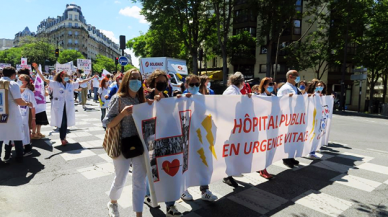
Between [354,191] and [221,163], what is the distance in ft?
7.74

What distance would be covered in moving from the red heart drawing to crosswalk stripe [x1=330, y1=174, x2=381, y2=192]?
10.7 ft

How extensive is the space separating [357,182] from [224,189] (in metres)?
2.50

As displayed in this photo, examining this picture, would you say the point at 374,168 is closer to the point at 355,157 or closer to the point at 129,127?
the point at 355,157

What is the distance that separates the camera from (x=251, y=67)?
4016cm

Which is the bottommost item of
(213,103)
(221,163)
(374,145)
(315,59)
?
(374,145)

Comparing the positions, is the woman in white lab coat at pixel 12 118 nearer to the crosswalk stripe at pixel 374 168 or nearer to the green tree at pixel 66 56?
the crosswalk stripe at pixel 374 168

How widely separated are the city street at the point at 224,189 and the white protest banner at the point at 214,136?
0.43 metres

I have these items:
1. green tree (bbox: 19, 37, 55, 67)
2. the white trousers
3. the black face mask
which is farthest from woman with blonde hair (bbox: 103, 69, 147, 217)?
green tree (bbox: 19, 37, 55, 67)

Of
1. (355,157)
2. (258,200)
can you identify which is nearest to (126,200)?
(258,200)

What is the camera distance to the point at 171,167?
321cm

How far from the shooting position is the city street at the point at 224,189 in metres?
3.63

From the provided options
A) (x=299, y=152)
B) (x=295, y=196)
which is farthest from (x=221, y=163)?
(x=299, y=152)

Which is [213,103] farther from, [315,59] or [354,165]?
[315,59]

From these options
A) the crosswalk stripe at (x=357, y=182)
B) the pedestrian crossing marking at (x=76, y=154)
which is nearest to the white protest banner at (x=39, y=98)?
the pedestrian crossing marking at (x=76, y=154)
